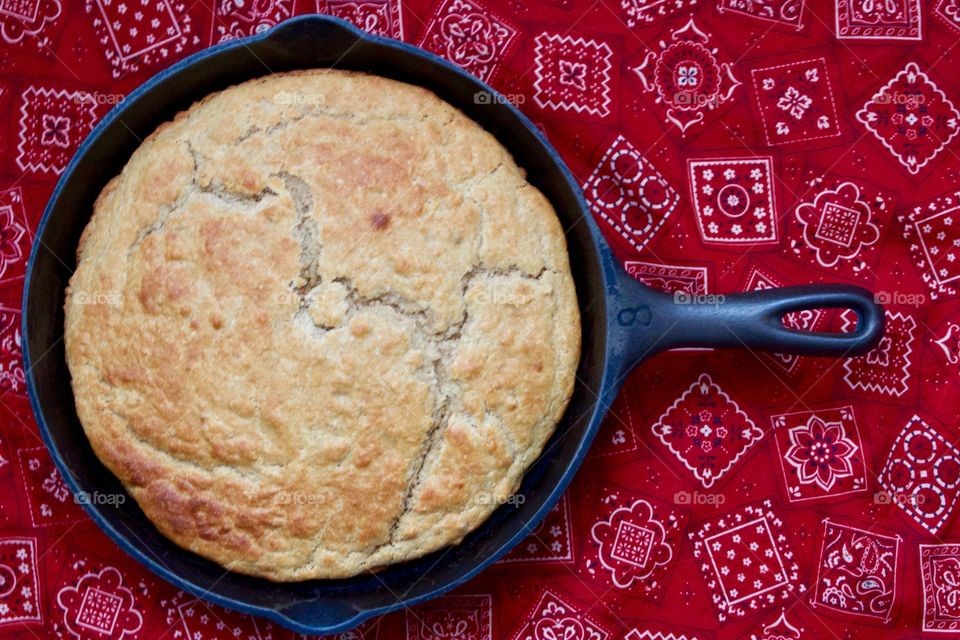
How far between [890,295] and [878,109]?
0.46 meters

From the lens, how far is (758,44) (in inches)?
80.7

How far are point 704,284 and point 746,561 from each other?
0.70 metres

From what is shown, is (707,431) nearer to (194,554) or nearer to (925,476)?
(925,476)

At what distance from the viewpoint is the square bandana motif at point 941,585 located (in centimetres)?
208

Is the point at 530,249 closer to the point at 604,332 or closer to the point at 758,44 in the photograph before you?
the point at 604,332

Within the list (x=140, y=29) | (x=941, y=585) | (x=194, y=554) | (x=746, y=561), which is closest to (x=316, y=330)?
(x=194, y=554)

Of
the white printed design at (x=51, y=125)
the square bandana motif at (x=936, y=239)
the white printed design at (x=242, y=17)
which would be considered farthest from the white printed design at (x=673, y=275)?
the white printed design at (x=51, y=125)

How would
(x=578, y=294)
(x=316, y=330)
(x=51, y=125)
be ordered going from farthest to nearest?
(x=51, y=125), (x=578, y=294), (x=316, y=330)

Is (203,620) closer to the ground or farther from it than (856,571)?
closer to the ground

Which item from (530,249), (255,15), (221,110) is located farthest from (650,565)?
(255,15)

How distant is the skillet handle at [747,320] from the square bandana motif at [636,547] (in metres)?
0.50

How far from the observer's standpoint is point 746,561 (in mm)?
2084

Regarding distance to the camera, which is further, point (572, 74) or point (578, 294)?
point (572, 74)

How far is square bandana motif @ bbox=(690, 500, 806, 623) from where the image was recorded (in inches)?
81.8
